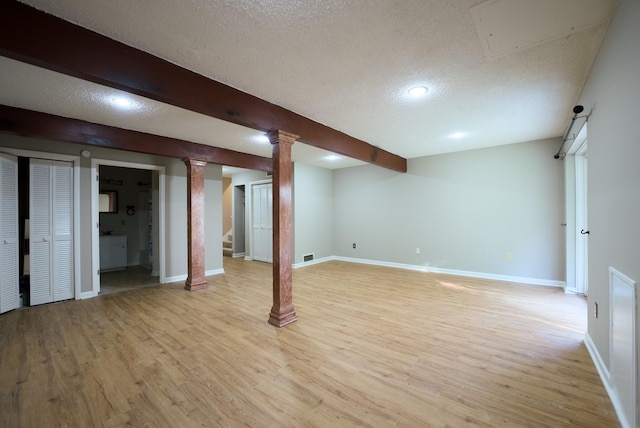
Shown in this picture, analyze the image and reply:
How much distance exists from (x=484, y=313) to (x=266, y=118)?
11.3 feet

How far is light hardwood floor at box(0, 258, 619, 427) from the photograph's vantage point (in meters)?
1.62

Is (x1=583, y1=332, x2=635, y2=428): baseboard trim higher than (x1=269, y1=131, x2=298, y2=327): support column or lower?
lower

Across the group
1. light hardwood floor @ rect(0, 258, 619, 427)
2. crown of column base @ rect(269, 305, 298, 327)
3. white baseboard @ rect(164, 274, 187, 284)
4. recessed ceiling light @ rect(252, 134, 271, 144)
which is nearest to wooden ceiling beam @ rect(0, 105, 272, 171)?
recessed ceiling light @ rect(252, 134, 271, 144)

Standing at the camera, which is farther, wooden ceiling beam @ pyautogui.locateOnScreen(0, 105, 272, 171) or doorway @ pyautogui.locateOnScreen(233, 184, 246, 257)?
doorway @ pyautogui.locateOnScreen(233, 184, 246, 257)

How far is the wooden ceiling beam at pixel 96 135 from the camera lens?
2807 mm

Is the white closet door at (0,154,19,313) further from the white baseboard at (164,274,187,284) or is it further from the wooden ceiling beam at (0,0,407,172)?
the wooden ceiling beam at (0,0,407,172)

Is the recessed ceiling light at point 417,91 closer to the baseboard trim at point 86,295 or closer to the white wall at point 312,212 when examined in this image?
the white wall at point 312,212

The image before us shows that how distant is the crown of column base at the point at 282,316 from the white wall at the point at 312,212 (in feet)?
9.73

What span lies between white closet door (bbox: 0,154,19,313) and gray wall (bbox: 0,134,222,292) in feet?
1.19

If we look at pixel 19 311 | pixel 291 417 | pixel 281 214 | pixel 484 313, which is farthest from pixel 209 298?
pixel 484 313

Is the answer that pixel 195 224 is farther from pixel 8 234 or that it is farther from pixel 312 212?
pixel 312 212

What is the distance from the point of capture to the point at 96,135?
3.29 meters

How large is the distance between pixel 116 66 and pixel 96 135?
208cm

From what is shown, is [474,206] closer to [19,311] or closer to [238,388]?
[238,388]
